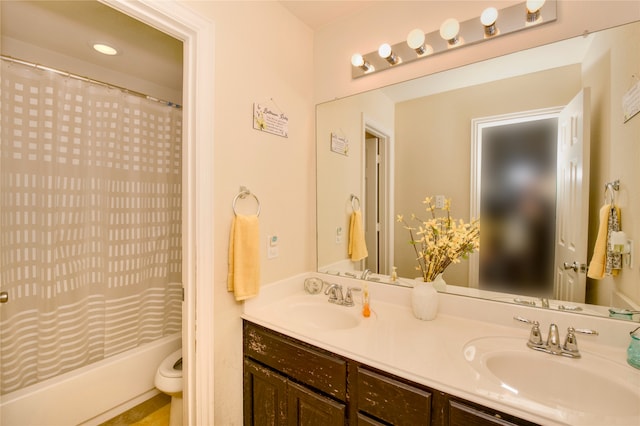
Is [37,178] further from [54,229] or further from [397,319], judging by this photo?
[397,319]

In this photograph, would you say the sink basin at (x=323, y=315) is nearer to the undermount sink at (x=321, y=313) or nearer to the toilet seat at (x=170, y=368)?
the undermount sink at (x=321, y=313)

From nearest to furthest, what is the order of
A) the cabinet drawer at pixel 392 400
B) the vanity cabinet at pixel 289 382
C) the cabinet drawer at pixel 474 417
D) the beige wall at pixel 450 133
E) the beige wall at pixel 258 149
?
the cabinet drawer at pixel 474 417 < the cabinet drawer at pixel 392 400 < the vanity cabinet at pixel 289 382 < the beige wall at pixel 450 133 < the beige wall at pixel 258 149

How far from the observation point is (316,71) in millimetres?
1774

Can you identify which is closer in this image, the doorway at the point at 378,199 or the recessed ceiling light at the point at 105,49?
the doorway at the point at 378,199

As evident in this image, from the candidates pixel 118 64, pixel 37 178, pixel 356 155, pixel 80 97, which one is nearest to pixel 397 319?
pixel 356 155

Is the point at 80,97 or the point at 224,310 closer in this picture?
the point at 224,310

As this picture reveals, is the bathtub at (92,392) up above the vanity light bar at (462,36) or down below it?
below

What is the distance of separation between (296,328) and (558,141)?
4.45ft

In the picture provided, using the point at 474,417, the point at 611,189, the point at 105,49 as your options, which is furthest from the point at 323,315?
the point at 105,49

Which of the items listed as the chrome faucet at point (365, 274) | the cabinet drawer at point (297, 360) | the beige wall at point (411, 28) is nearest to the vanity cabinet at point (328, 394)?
the cabinet drawer at point (297, 360)

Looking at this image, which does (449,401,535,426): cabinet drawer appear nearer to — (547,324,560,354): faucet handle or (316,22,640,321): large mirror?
(547,324,560,354): faucet handle

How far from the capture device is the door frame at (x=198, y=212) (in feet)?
3.88

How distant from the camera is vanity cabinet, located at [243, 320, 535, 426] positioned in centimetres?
82

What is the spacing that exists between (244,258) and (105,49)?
166 centimetres
